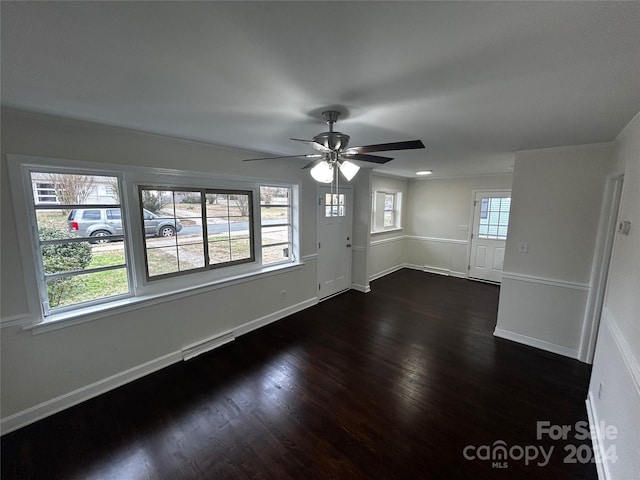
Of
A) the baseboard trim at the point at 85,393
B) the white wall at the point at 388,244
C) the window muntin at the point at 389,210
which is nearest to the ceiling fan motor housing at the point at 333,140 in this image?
the baseboard trim at the point at 85,393

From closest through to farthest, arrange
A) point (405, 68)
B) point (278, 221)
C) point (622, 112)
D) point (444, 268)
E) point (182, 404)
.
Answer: point (405, 68), point (622, 112), point (182, 404), point (278, 221), point (444, 268)

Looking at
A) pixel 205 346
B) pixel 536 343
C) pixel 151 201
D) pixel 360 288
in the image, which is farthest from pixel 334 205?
pixel 536 343

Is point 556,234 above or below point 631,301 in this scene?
above

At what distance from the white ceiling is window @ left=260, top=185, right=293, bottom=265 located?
62.6 inches

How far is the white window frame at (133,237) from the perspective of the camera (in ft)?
6.32

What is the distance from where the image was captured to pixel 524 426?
200cm

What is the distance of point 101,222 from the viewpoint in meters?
2.32

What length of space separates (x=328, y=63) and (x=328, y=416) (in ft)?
7.89

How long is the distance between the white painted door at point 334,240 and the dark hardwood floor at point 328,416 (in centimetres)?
140

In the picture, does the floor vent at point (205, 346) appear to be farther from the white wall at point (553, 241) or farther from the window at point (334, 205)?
the white wall at point (553, 241)

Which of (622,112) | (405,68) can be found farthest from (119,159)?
(622,112)

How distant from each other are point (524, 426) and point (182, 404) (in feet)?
9.06

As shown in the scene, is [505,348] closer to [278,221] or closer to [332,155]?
[332,155]

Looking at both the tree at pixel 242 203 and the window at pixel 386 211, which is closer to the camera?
the tree at pixel 242 203
